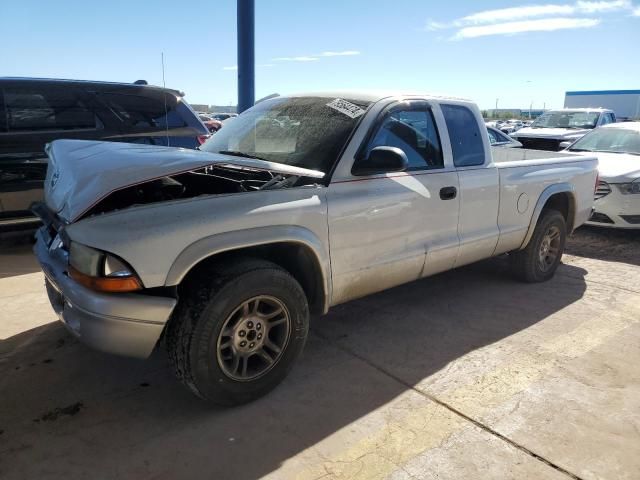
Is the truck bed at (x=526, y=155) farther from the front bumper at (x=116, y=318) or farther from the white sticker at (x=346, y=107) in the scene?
the front bumper at (x=116, y=318)

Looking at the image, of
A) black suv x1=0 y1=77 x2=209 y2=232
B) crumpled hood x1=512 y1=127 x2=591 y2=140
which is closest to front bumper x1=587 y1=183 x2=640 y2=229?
black suv x1=0 y1=77 x2=209 y2=232

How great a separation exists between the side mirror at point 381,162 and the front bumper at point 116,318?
4.94 ft

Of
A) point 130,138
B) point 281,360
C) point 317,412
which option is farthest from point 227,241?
point 130,138

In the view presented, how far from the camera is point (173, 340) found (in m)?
2.79

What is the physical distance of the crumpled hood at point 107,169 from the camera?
8.77 feet

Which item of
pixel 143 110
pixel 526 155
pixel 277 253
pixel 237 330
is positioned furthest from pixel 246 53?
pixel 237 330

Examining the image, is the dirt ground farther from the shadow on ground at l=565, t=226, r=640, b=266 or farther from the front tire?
the shadow on ground at l=565, t=226, r=640, b=266

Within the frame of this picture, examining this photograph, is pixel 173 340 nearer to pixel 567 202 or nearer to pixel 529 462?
pixel 529 462

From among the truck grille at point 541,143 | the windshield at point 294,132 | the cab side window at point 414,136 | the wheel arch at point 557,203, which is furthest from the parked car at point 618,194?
the truck grille at point 541,143

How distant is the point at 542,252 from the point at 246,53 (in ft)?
21.5

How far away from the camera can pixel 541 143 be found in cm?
1348

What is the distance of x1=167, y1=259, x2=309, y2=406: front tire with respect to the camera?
2752 millimetres

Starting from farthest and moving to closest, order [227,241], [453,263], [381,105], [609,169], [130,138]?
1. [609,169]
2. [130,138]
3. [453,263]
4. [381,105]
5. [227,241]

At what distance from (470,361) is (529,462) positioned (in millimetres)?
1066
